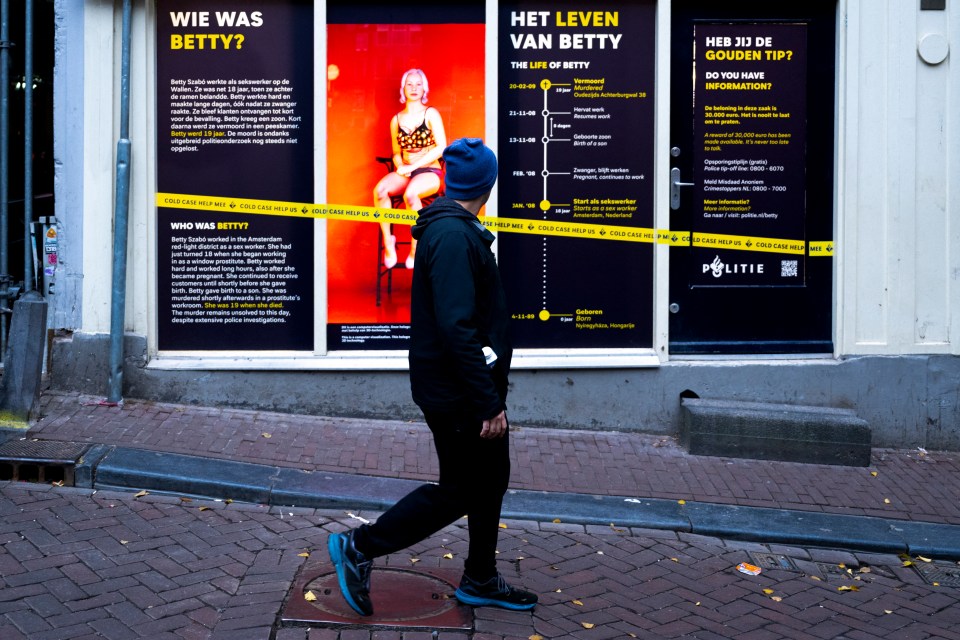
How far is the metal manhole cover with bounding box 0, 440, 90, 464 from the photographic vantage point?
21.9ft

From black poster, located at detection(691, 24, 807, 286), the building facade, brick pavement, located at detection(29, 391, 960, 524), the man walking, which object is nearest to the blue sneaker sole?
the man walking

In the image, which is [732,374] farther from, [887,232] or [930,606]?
[930,606]

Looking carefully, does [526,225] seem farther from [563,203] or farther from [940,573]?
[940,573]

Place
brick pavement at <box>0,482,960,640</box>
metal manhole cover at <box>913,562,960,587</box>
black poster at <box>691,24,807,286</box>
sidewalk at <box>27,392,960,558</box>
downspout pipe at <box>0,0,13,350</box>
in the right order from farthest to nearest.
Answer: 1. black poster at <box>691,24,807,286</box>
2. downspout pipe at <box>0,0,13,350</box>
3. sidewalk at <box>27,392,960,558</box>
4. metal manhole cover at <box>913,562,960,587</box>
5. brick pavement at <box>0,482,960,640</box>

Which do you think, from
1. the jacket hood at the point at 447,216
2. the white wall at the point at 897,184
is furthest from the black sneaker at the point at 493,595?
the white wall at the point at 897,184

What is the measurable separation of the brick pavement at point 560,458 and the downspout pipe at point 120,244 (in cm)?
25

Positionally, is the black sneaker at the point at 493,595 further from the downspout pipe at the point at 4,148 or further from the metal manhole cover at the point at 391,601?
the downspout pipe at the point at 4,148

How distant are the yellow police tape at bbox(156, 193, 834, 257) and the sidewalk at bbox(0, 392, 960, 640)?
1.37 m

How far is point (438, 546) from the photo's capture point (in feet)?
19.4

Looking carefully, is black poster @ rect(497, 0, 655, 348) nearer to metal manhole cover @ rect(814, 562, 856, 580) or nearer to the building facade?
the building facade

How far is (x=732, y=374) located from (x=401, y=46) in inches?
126

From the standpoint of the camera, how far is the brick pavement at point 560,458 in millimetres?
7055

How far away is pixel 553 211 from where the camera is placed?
8336mm

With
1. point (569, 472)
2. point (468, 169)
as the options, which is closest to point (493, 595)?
point (468, 169)
